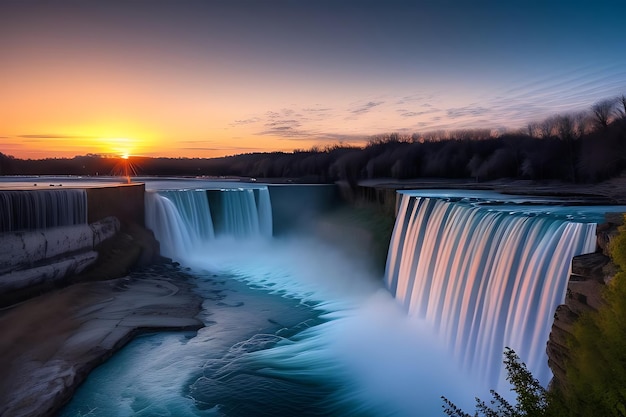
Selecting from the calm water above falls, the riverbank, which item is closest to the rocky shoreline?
the riverbank

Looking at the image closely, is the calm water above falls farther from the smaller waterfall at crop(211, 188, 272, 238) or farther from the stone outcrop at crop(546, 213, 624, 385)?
the smaller waterfall at crop(211, 188, 272, 238)

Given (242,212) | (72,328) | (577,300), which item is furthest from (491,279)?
(242,212)

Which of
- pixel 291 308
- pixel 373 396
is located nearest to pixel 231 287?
pixel 291 308

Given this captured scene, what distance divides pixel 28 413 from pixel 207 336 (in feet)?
17.2

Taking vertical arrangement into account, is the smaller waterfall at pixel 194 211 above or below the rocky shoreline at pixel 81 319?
above

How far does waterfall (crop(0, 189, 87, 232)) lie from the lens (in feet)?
51.5

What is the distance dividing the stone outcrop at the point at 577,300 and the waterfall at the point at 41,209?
16.2 meters

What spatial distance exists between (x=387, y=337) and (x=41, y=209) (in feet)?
42.5

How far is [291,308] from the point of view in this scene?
667 inches

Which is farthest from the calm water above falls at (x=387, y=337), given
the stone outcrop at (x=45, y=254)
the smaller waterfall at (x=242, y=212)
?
the smaller waterfall at (x=242, y=212)

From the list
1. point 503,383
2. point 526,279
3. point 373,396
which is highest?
point 526,279

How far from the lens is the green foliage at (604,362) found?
4016 millimetres

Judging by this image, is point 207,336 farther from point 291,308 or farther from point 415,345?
point 415,345

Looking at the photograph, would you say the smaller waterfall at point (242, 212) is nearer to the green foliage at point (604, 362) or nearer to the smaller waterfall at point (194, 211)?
the smaller waterfall at point (194, 211)
